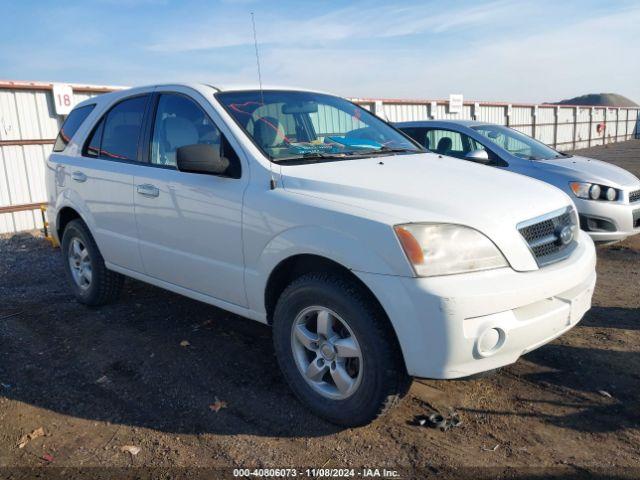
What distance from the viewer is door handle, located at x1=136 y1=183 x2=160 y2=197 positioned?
12.7 ft

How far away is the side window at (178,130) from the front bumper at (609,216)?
426 centimetres

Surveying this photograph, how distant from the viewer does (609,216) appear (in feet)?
19.6

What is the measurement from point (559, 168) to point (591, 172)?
346 mm

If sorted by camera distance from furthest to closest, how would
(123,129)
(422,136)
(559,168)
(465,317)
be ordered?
1. (422,136)
2. (559,168)
3. (123,129)
4. (465,317)

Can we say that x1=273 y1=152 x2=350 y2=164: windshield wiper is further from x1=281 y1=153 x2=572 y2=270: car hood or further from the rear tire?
the rear tire

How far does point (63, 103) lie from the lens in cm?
1050

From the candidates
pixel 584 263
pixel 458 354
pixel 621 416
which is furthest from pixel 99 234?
pixel 621 416

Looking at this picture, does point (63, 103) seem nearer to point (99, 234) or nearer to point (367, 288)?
point (99, 234)

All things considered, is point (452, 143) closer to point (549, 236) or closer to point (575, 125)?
point (549, 236)

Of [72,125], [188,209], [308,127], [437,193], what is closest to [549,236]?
[437,193]

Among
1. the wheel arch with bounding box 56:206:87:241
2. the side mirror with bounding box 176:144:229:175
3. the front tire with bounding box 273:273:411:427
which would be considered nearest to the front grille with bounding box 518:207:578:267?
the front tire with bounding box 273:273:411:427

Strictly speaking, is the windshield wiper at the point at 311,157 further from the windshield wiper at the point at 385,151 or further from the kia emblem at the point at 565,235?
the kia emblem at the point at 565,235

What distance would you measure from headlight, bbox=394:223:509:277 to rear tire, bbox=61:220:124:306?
3.28m

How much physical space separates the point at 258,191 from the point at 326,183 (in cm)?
44
